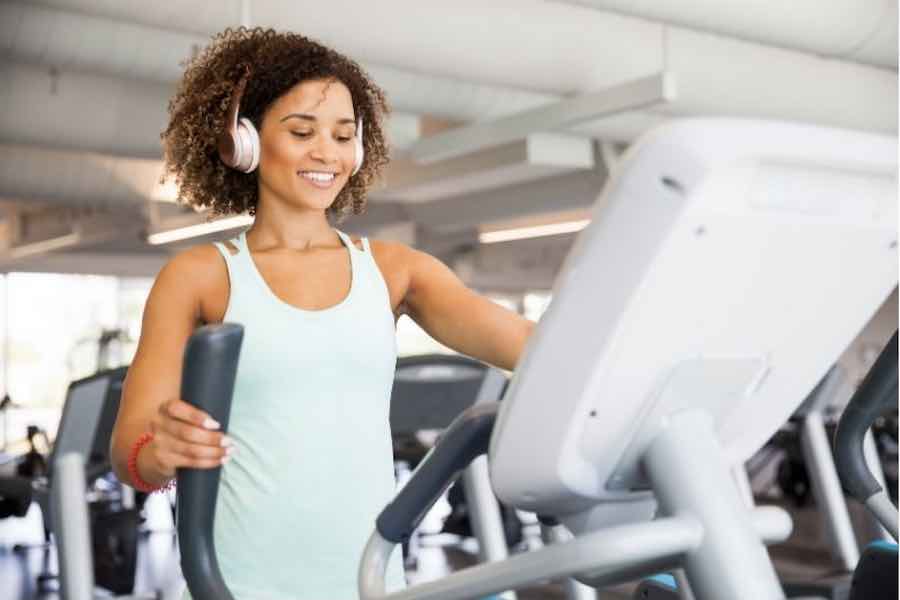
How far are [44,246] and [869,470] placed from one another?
11.3m

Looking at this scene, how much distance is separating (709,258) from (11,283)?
12.9 meters

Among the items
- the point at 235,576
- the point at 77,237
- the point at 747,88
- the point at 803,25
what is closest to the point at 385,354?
the point at 235,576

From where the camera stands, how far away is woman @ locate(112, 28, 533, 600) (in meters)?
1.10

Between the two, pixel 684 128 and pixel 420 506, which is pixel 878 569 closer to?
pixel 420 506

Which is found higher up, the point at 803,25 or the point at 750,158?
the point at 803,25

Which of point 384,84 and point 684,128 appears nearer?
point 684,128

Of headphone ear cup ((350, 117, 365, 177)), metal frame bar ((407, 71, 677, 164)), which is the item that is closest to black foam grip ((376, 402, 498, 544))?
headphone ear cup ((350, 117, 365, 177))

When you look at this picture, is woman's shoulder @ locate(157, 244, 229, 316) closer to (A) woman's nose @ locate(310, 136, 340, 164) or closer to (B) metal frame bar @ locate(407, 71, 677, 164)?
(A) woman's nose @ locate(310, 136, 340, 164)

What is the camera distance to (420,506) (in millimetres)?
900

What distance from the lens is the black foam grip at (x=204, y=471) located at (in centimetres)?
74

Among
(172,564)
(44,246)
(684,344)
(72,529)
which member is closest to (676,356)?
(684,344)

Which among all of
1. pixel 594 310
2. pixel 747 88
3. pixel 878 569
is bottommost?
pixel 878 569

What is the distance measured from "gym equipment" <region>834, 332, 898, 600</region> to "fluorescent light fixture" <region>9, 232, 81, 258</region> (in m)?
10.7

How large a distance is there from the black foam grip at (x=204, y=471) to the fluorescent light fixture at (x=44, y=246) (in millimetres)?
10943
